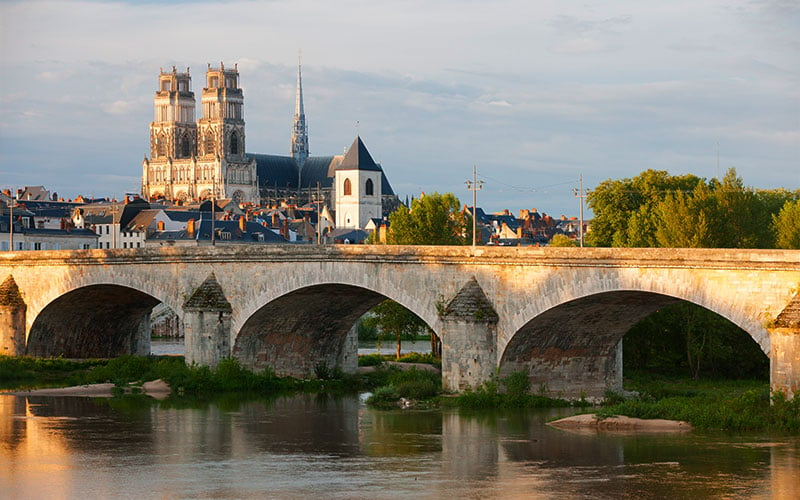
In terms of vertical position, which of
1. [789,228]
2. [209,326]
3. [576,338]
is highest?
[789,228]

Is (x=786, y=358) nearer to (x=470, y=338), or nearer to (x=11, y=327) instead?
(x=470, y=338)

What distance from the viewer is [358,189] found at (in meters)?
180

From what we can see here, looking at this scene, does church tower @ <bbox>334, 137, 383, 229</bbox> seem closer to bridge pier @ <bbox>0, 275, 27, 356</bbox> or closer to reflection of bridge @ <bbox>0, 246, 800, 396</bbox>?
reflection of bridge @ <bbox>0, 246, 800, 396</bbox>

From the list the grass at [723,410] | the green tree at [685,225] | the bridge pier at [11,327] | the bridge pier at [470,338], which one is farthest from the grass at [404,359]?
the grass at [723,410]

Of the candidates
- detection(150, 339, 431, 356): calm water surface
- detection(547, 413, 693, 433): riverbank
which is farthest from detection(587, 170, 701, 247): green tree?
detection(547, 413, 693, 433): riverbank

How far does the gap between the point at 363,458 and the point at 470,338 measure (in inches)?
357

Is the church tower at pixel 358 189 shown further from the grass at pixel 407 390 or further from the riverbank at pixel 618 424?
the riverbank at pixel 618 424

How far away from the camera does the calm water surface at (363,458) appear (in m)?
29.4

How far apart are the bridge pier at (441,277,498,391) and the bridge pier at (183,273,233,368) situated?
1004 cm

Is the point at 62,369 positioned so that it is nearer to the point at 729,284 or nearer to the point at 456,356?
the point at 456,356

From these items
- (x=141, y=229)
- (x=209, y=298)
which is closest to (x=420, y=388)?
(x=209, y=298)

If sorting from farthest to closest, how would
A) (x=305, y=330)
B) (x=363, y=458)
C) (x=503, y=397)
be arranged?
(x=305, y=330), (x=503, y=397), (x=363, y=458)

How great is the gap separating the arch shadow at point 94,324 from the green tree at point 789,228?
27.8m

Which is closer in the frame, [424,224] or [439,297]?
[439,297]
